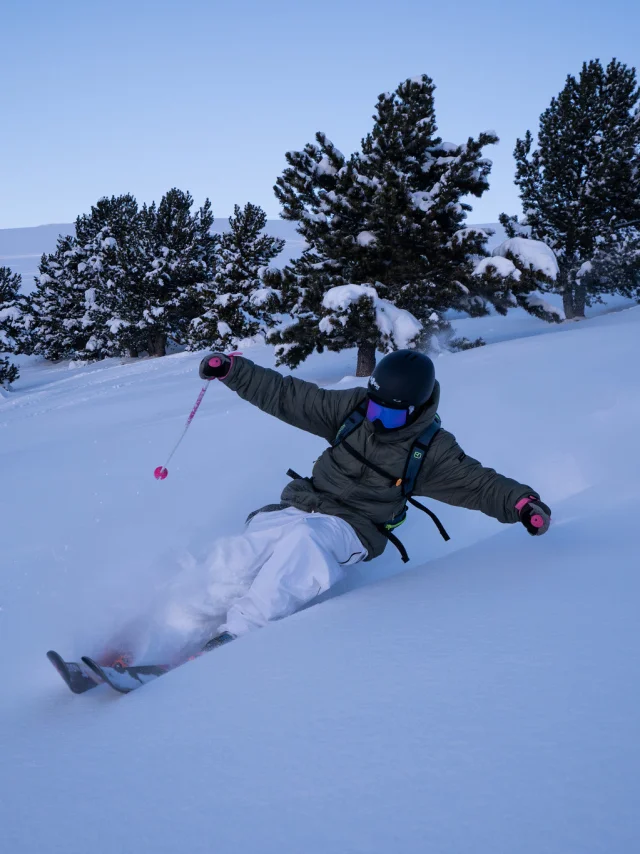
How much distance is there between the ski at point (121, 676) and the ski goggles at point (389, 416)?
1.69m

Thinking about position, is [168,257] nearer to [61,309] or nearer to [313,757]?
[61,309]

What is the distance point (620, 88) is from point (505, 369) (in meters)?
17.9

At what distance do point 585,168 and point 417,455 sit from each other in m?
21.0

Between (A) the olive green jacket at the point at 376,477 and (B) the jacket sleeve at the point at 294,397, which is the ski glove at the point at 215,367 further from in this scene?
(A) the olive green jacket at the point at 376,477

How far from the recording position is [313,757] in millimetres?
1399

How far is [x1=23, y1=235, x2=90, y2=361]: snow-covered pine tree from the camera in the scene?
111 feet

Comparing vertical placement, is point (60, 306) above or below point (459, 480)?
above

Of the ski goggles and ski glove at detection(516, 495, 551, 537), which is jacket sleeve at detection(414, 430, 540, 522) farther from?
the ski goggles

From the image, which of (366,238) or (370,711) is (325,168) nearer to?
(366,238)

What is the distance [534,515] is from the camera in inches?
113

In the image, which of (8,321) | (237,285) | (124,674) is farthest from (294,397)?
(8,321)

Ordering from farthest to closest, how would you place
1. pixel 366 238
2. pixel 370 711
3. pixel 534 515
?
pixel 366 238
pixel 534 515
pixel 370 711

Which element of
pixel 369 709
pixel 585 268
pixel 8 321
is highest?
pixel 8 321

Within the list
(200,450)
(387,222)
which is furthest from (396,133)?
(200,450)
